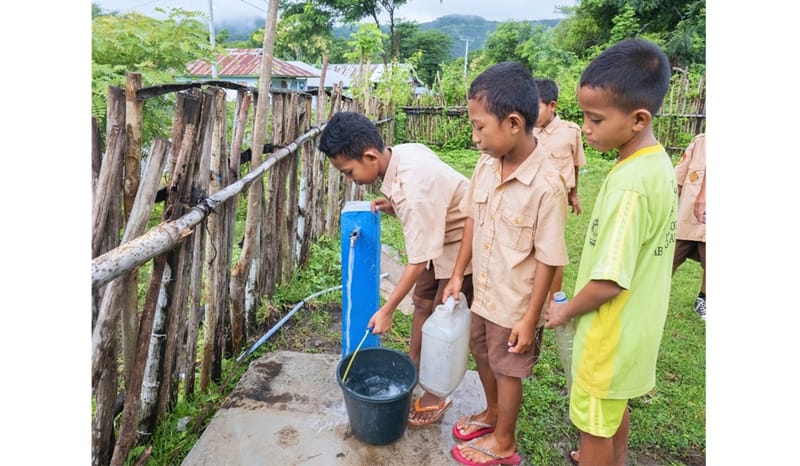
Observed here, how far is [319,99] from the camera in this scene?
15.5 feet

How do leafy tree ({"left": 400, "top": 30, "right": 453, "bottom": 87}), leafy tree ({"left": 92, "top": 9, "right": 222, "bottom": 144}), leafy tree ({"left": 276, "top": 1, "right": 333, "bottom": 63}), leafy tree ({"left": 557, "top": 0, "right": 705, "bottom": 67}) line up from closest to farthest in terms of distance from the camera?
leafy tree ({"left": 92, "top": 9, "right": 222, "bottom": 144}) < leafy tree ({"left": 557, "top": 0, "right": 705, "bottom": 67}) < leafy tree ({"left": 276, "top": 1, "right": 333, "bottom": 63}) < leafy tree ({"left": 400, "top": 30, "right": 453, "bottom": 87})

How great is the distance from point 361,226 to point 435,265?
500mm

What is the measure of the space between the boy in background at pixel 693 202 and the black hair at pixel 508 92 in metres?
2.50

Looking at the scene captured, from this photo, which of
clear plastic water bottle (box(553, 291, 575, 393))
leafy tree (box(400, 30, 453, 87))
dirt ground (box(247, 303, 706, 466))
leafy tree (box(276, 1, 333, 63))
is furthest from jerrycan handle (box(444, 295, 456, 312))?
leafy tree (box(400, 30, 453, 87))

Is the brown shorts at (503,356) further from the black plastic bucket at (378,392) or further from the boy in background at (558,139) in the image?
the boy in background at (558,139)

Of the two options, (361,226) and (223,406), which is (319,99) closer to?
(361,226)

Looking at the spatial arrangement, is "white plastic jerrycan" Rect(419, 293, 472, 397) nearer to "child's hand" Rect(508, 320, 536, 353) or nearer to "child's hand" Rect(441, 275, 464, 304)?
"child's hand" Rect(441, 275, 464, 304)

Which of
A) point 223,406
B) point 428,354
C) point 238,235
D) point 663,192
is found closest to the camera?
point 663,192

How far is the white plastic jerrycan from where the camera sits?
7.35 ft

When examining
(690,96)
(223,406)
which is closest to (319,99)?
(223,406)

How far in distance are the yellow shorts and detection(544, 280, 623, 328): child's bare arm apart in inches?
10.7

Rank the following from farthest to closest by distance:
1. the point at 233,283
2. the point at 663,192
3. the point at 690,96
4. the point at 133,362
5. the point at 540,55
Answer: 1. the point at 540,55
2. the point at 690,96
3. the point at 233,283
4. the point at 133,362
5. the point at 663,192

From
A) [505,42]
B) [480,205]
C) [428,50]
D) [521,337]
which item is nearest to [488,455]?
[521,337]

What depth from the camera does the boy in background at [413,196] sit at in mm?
2211
